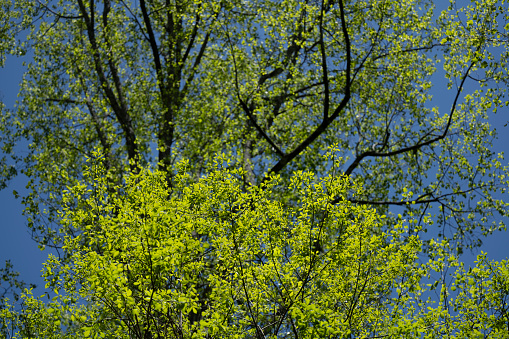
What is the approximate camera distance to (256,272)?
9281mm

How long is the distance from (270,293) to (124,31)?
15.0 meters

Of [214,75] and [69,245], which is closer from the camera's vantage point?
[69,245]

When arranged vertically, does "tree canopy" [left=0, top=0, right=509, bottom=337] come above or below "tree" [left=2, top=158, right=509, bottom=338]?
above

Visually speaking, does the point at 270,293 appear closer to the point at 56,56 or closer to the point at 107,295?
the point at 107,295

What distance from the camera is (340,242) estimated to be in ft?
33.1

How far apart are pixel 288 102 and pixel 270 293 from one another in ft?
39.0

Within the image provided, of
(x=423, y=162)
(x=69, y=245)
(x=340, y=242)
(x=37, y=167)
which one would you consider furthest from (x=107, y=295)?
(x=423, y=162)

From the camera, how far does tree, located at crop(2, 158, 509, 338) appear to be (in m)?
8.50

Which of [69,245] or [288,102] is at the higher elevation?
[288,102]

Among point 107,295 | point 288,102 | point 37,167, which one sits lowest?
point 107,295

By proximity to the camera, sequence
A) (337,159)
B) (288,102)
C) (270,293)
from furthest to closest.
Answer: (288,102) < (337,159) < (270,293)

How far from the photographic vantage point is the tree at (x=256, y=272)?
8.50 metres

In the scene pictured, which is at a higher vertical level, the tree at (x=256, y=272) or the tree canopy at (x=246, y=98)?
the tree canopy at (x=246, y=98)

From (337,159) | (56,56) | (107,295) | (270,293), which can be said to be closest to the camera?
(107,295)
